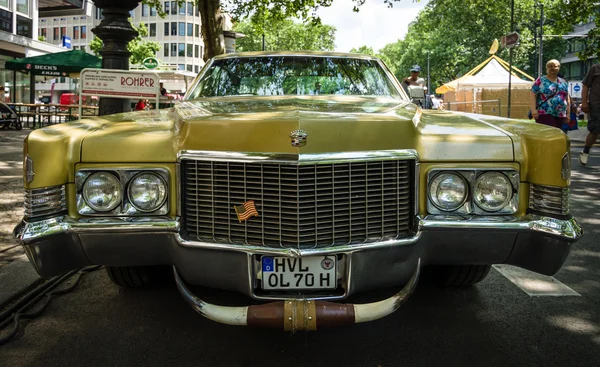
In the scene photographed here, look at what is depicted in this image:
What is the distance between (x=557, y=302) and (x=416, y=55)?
61.4m

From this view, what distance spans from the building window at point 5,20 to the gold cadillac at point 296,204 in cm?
2709

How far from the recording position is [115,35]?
688 centimetres

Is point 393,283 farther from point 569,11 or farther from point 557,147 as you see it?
point 569,11

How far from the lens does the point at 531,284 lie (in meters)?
3.92

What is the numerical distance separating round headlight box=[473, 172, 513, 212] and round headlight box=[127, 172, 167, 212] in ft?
4.82

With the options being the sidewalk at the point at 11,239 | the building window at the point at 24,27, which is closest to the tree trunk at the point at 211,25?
the sidewalk at the point at 11,239

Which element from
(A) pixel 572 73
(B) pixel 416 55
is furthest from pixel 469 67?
(A) pixel 572 73

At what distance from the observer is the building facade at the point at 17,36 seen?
2625cm

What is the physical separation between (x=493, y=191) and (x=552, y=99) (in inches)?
266

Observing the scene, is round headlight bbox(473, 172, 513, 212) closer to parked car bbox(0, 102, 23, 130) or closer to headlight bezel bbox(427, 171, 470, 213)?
headlight bezel bbox(427, 171, 470, 213)

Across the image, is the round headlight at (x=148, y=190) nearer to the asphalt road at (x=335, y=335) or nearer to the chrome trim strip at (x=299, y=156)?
the chrome trim strip at (x=299, y=156)

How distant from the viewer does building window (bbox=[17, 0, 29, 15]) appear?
90.3 feet

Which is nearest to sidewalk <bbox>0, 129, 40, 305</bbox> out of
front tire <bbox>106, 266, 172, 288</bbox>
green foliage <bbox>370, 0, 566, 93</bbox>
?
front tire <bbox>106, 266, 172, 288</bbox>

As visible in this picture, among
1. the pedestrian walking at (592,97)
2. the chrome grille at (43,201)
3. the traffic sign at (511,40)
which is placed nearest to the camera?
the chrome grille at (43,201)
